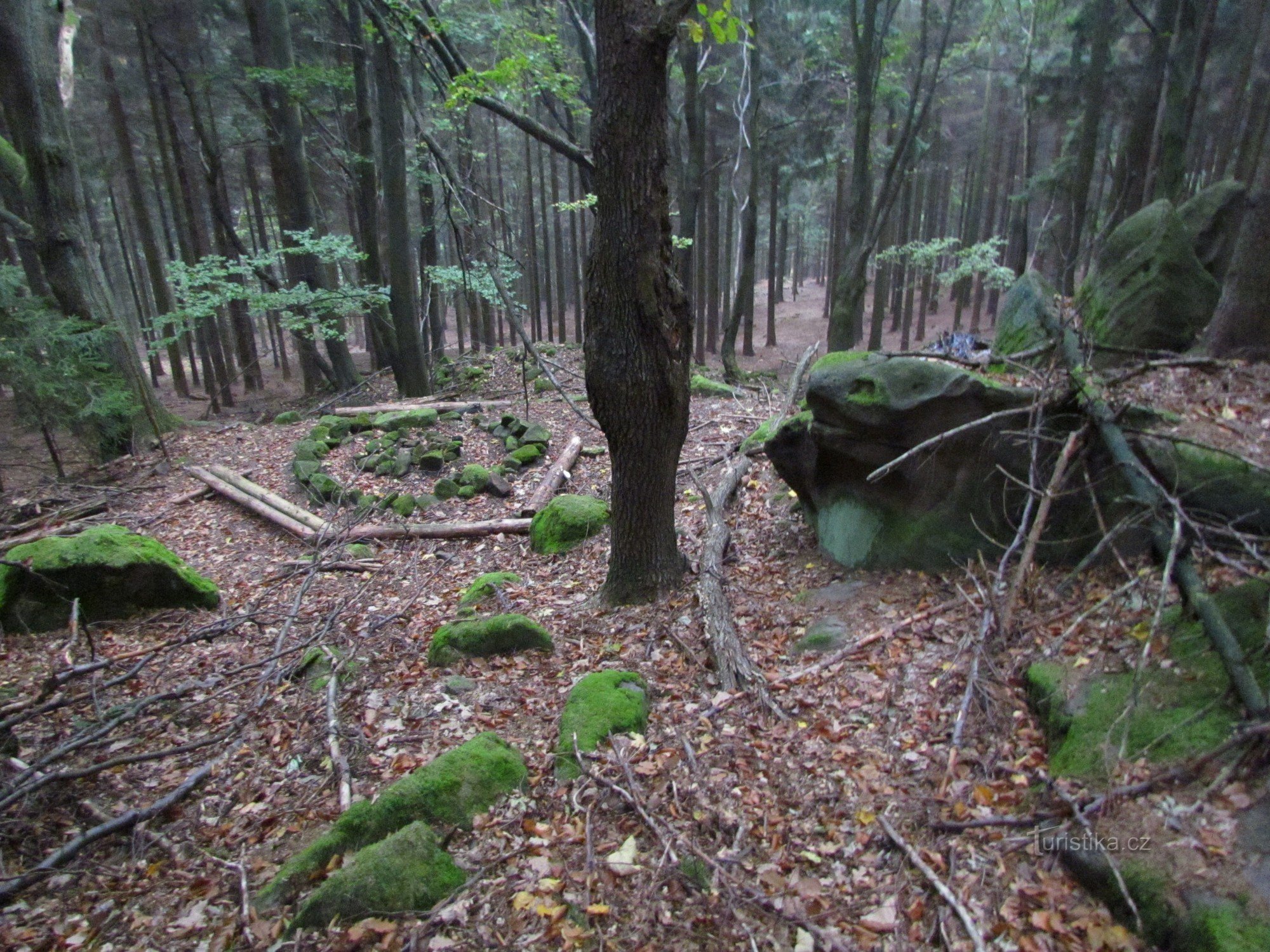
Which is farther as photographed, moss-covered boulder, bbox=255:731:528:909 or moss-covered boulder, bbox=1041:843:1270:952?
moss-covered boulder, bbox=255:731:528:909

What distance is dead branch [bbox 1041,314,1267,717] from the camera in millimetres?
2641

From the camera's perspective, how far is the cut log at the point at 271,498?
803 centimetres

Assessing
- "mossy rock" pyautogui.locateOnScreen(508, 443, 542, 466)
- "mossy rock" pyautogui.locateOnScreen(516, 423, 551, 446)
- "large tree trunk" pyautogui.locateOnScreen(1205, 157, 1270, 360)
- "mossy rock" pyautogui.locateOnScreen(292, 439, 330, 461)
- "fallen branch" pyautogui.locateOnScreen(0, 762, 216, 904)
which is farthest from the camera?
"mossy rock" pyautogui.locateOnScreen(516, 423, 551, 446)

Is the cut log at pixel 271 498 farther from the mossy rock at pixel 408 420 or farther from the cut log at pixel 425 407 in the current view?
the cut log at pixel 425 407

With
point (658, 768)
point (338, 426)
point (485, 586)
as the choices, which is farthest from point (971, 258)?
point (658, 768)

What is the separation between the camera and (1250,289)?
19.1 feet

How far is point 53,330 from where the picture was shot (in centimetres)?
845

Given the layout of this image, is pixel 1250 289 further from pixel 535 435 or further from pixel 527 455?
pixel 535 435

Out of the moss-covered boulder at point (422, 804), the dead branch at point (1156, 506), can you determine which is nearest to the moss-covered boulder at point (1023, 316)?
the dead branch at point (1156, 506)

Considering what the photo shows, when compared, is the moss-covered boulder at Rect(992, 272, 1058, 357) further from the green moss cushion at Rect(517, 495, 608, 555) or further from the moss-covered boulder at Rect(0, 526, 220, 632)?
the moss-covered boulder at Rect(0, 526, 220, 632)

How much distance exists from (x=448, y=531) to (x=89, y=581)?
3.27 m

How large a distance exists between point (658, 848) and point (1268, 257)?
22.4ft

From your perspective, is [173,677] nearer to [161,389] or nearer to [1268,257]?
[1268,257]

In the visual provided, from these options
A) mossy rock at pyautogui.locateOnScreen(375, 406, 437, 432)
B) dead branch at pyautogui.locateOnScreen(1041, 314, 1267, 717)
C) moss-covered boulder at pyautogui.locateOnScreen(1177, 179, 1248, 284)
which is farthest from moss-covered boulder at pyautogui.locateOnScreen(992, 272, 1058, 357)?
mossy rock at pyautogui.locateOnScreen(375, 406, 437, 432)
